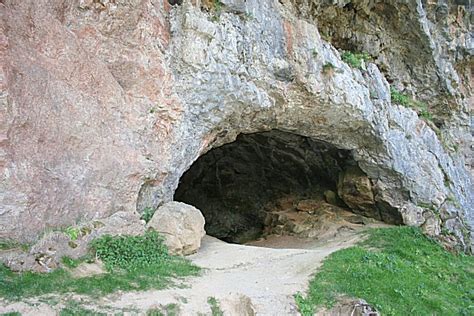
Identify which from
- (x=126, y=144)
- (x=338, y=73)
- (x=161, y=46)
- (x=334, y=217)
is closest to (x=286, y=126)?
(x=338, y=73)

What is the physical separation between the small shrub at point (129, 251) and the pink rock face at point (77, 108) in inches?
28.2

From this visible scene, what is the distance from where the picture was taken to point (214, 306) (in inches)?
212

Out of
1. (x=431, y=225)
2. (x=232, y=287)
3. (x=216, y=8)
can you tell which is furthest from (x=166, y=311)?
(x=431, y=225)

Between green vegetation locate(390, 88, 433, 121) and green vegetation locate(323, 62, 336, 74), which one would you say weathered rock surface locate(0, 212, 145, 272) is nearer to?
green vegetation locate(323, 62, 336, 74)

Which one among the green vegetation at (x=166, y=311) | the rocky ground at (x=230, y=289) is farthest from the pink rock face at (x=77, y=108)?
the green vegetation at (x=166, y=311)

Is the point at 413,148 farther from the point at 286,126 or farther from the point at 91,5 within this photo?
the point at 91,5

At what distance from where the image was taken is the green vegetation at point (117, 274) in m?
5.04

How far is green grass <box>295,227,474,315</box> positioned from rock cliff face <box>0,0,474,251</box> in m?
3.59

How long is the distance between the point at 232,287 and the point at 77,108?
3.90m

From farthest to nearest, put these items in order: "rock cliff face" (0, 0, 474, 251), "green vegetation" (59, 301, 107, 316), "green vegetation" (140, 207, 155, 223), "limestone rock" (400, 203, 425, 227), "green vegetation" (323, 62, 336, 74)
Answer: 1. "limestone rock" (400, 203, 425, 227)
2. "green vegetation" (323, 62, 336, 74)
3. "green vegetation" (140, 207, 155, 223)
4. "rock cliff face" (0, 0, 474, 251)
5. "green vegetation" (59, 301, 107, 316)

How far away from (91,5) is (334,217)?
30.5 feet

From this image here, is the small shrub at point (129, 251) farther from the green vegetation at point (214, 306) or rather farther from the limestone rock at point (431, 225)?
the limestone rock at point (431, 225)

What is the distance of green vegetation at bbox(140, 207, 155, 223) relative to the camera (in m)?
8.16

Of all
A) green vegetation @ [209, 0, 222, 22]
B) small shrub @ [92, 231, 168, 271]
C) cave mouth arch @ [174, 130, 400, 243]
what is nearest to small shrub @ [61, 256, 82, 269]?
small shrub @ [92, 231, 168, 271]
